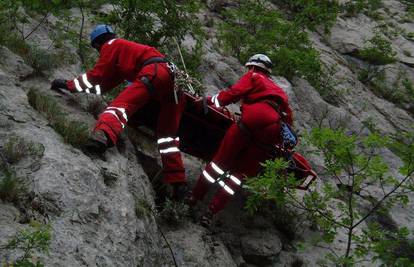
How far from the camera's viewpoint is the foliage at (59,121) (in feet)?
17.3

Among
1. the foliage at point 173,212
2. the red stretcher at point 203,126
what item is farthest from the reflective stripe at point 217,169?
the foliage at point 173,212

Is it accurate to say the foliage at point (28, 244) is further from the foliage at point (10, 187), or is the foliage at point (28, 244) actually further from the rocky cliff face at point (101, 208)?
the foliage at point (10, 187)

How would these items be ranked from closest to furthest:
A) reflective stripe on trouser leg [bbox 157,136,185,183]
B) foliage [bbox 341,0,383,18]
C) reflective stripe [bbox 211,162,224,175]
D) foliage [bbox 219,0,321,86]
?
reflective stripe on trouser leg [bbox 157,136,185,183]
reflective stripe [bbox 211,162,224,175]
foliage [bbox 219,0,321,86]
foliage [bbox 341,0,383,18]

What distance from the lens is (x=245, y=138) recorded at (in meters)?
6.43

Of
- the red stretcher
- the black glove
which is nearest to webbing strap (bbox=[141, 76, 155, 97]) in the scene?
the red stretcher

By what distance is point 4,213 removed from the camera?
3740mm

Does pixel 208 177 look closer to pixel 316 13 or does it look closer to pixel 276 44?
pixel 276 44

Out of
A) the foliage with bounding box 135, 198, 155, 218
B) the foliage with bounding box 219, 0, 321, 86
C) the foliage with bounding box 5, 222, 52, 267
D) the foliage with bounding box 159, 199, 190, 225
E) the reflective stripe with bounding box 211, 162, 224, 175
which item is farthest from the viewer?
the foliage with bounding box 219, 0, 321, 86

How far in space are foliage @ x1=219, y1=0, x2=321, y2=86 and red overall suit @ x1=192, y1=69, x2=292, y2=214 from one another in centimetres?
480

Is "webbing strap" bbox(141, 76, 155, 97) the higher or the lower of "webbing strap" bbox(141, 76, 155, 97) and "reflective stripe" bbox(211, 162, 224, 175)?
the higher

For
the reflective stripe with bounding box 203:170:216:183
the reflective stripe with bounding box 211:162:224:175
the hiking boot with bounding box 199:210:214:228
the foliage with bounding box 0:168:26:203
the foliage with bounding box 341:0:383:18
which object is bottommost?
the foliage with bounding box 341:0:383:18

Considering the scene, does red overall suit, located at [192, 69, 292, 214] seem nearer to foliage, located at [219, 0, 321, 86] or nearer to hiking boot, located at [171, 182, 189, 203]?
hiking boot, located at [171, 182, 189, 203]

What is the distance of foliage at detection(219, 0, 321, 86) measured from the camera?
1150cm

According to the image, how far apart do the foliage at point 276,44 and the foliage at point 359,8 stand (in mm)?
6748
